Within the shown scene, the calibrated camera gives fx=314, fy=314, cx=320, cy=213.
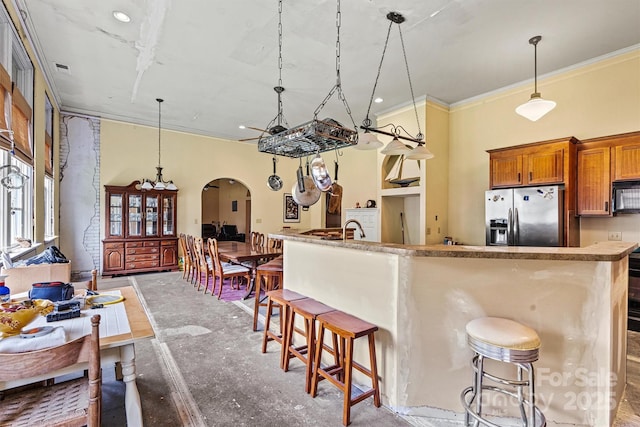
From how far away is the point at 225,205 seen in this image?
12.2 meters

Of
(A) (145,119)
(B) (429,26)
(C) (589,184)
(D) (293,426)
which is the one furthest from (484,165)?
(A) (145,119)

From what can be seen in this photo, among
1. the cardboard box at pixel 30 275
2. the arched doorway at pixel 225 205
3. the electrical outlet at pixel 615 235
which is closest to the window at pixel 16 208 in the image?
the cardboard box at pixel 30 275

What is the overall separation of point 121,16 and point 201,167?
454cm

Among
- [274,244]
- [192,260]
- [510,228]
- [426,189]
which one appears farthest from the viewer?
[274,244]

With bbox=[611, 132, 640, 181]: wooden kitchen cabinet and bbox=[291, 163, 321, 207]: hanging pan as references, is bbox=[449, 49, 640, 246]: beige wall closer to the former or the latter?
bbox=[611, 132, 640, 181]: wooden kitchen cabinet

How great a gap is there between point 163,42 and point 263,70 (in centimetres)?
123

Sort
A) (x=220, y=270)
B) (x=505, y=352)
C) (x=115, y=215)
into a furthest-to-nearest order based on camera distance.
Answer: (x=115, y=215) → (x=220, y=270) → (x=505, y=352)

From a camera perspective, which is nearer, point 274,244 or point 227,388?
point 227,388

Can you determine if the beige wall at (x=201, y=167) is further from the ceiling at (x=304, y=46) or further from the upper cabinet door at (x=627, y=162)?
the upper cabinet door at (x=627, y=162)

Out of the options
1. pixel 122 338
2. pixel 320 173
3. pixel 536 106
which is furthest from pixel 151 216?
pixel 536 106

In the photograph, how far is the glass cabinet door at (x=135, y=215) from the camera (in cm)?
631

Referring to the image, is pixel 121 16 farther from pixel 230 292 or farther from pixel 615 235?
pixel 615 235

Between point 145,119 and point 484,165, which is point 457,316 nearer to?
point 484,165

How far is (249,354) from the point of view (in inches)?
115
